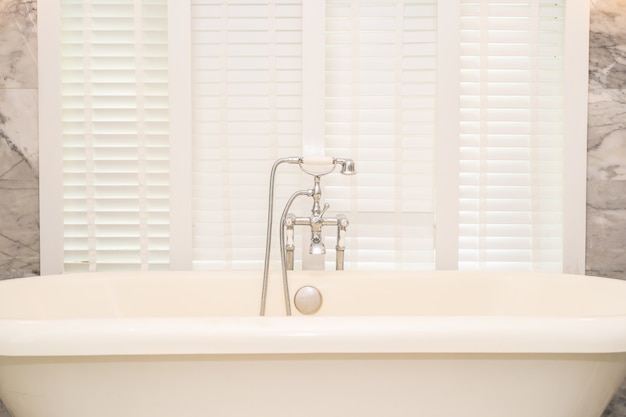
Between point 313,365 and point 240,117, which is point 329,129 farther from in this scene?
point 313,365

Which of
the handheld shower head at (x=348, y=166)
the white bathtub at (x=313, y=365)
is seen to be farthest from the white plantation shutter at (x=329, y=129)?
the white bathtub at (x=313, y=365)

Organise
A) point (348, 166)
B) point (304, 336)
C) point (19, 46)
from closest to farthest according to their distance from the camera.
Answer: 1. point (304, 336)
2. point (348, 166)
3. point (19, 46)

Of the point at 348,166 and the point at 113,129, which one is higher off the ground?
the point at 113,129

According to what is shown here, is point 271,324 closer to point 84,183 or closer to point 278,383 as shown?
point 278,383

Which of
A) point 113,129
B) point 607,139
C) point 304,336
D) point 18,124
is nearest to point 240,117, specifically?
point 113,129

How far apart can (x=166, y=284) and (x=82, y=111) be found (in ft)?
2.33

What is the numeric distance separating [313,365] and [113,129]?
1219 millimetres

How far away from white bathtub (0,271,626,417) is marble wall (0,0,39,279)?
0.86 meters

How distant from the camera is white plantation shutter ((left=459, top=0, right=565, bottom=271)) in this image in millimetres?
1817

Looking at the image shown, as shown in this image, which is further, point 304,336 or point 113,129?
point 113,129

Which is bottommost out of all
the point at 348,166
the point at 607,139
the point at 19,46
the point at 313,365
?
the point at 313,365

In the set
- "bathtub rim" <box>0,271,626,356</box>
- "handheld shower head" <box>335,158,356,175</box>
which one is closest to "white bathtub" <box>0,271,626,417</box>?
"bathtub rim" <box>0,271,626,356</box>

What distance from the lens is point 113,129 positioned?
71.7 inches

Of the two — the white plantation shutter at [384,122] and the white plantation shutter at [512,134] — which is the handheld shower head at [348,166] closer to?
the white plantation shutter at [384,122]
